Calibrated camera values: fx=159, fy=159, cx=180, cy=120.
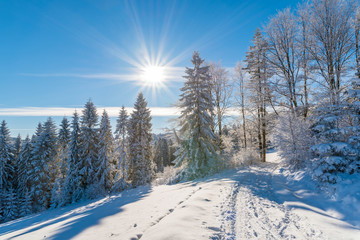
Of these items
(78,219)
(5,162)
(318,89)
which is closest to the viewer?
(78,219)

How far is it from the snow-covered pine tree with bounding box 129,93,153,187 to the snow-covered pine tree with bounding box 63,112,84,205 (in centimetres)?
682

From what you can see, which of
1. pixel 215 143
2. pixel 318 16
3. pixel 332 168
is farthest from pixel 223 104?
pixel 332 168

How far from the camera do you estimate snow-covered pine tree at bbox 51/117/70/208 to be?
66.3ft

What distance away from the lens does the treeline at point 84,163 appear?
2020 cm

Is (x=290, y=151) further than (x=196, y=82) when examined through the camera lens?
No

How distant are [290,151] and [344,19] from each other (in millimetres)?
9654

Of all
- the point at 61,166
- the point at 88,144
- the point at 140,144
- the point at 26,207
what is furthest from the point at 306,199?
the point at 26,207

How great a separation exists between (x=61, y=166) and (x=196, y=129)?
20032 millimetres

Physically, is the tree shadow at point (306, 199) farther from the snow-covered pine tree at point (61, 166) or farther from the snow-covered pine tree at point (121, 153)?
the snow-covered pine tree at point (61, 166)

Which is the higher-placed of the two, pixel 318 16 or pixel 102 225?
pixel 318 16

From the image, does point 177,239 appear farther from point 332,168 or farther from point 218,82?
point 218,82

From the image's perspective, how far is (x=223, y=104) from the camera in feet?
62.2

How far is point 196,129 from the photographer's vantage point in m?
14.5

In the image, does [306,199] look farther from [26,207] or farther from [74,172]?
[26,207]
